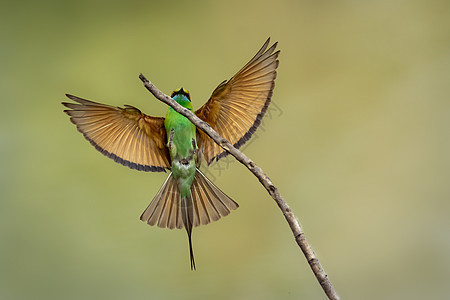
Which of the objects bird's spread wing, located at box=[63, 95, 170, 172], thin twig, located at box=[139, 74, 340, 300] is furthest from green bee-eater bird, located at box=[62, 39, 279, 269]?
thin twig, located at box=[139, 74, 340, 300]

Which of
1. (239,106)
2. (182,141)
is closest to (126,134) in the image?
(182,141)

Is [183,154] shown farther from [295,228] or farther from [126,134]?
[295,228]

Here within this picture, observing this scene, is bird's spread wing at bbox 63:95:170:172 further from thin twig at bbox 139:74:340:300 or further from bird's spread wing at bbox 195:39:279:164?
thin twig at bbox 139:74:340:300

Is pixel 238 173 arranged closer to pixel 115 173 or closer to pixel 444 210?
pixel 115 173

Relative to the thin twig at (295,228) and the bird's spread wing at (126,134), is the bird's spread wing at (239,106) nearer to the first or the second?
the bird's spread wing at (126,134)

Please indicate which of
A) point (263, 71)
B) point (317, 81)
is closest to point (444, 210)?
point (317, 81)

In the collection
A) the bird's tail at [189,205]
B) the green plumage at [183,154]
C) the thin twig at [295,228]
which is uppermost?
the green plumage at [183,154]

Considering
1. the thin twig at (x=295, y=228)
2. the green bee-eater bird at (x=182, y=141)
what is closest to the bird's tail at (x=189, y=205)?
the green bee-eater bird at (x=182, y=141)
